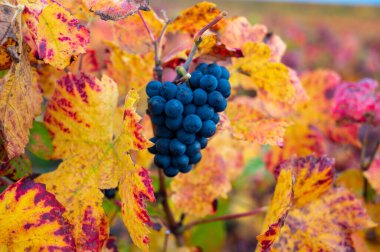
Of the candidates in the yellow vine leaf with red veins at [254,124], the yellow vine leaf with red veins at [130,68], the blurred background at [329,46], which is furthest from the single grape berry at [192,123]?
the blurred background at [329,46]

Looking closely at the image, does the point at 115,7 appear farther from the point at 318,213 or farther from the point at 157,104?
the point at 318,213

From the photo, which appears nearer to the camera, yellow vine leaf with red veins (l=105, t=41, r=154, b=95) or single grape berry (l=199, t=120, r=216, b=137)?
single grape berry (l=199, t=120, r=216, b=137)

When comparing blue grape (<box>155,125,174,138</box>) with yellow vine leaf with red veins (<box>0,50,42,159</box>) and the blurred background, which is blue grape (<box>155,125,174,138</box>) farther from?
the blurred background

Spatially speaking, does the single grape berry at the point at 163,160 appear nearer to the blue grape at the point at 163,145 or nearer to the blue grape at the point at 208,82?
the blue grape at the point at 163,145

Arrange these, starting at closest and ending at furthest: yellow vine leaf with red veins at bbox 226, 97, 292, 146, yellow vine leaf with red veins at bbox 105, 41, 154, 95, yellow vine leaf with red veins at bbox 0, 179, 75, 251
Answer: yellow vine leaf with red veins at bbox 0, 179, 75, 251 → yellow vine leaf with red veins at bbox 226, 97, 292, 146 → yellow vine leaf with red veins at bbox 105, 41, 154, 95

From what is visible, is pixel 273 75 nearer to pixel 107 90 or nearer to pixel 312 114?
pixel 107 90

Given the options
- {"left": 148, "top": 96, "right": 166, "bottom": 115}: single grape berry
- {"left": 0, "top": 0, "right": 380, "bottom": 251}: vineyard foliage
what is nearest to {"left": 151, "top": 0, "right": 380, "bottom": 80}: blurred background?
{"left": 0, "top": 0, "right": 380, "bottom": 251}: vineyard foliage
